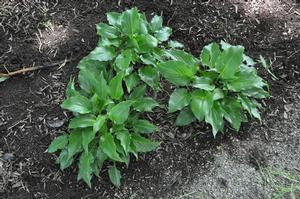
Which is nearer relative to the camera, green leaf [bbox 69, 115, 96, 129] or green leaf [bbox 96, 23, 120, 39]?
green leaf [bbox 69, 115, 96, 129]

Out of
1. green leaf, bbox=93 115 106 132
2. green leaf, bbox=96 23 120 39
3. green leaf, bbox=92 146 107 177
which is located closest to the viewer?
green leaf, bbox=93 115 106 132

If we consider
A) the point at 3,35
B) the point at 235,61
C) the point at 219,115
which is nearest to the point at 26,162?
the point at 3,35

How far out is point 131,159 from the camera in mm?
3004

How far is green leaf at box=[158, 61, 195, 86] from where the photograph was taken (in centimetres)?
292

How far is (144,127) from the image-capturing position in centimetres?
292

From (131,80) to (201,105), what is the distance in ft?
1.55

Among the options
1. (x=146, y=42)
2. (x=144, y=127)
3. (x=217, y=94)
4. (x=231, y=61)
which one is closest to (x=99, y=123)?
(x=144, y=127)

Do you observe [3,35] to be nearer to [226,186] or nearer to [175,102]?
[175,102]

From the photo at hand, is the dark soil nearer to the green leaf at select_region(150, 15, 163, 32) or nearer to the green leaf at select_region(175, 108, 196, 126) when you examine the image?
the green leaf at select_region(175, 108, 196, 126)

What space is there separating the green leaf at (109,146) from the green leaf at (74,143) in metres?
0.15

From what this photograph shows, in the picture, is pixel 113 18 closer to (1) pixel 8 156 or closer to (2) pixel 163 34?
(2) pixel 163 34

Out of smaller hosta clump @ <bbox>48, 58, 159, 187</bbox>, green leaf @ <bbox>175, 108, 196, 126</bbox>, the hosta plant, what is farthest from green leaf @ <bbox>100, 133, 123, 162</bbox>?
green leaf @ <bbox>175, 108, 196, 126</bbox>

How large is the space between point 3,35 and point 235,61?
167 centimetres

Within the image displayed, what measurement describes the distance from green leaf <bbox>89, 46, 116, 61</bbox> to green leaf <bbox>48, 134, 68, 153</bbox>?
1.71ft
